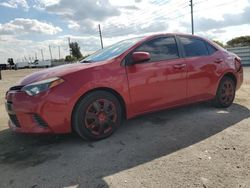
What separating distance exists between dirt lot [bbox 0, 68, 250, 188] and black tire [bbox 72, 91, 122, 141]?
0.15m

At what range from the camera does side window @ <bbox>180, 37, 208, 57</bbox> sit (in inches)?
204

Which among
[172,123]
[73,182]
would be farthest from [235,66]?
[73,182]

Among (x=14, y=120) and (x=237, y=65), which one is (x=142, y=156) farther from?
(x=237, y=65)

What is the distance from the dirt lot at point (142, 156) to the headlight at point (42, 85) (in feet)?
2.63

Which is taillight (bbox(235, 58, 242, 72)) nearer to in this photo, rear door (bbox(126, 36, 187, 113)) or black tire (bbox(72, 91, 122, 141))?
rear door (bbox(126, 36, 187, 113))

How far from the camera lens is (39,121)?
3.84 meters

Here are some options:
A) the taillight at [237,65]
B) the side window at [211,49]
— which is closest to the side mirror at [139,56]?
the side window at [211,49]

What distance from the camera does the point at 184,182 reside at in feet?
9.39

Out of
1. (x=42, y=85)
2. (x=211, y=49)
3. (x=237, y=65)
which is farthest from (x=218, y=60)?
(x=42, y=85)

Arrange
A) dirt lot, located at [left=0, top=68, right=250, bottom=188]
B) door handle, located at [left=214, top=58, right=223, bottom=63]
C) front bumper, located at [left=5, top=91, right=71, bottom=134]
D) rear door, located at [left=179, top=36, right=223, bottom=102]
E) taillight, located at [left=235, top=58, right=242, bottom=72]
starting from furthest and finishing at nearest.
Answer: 1. taillight, located at [left=235, top=58, right=242, bottom=72]
2. door handle, located at [left=214, top=58, right=223, bottom=63]
3. rear door, located at [left=179, top=36, right=223, bottom=102]
4. front bumper, located at [left=5, top=91, right=71, bottom=134]
5. dirt lot, located at [left=0, top=68, right=250, bottom=188]

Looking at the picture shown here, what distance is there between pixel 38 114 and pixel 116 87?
1.15 meters

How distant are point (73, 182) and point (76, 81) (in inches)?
56.4

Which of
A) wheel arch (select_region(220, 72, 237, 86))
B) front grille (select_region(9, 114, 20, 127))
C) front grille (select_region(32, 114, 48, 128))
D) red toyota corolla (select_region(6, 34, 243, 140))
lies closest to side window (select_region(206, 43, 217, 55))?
red toyota corolla (select_region(6, 34, 243, 140))

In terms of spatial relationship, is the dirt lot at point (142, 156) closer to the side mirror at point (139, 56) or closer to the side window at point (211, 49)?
the side mirror at point (139, 56)
